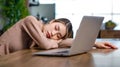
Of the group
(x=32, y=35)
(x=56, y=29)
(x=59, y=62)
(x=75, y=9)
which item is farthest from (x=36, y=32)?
(x=75, y=9)

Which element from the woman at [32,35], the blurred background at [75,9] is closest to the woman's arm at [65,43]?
the woman at [32,35]

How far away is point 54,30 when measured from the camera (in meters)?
1.70

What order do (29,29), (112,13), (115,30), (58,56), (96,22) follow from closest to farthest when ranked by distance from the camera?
(58,56), (96,22), (29,29), (115,30), (112,13)

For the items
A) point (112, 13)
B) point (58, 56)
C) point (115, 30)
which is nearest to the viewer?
point (58, 56)

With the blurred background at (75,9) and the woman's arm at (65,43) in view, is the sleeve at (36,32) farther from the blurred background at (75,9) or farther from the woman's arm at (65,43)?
the blurred background at (75,9)

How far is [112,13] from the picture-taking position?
586 centimetres

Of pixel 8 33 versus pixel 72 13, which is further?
pixel 72 13

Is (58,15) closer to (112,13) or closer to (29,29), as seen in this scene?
(112,13)

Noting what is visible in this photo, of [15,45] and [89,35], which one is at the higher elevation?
[89,35]

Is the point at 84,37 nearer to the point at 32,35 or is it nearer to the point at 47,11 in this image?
the point at 32,35

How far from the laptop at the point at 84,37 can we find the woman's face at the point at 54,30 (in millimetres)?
285

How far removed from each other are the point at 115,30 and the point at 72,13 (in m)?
1.14

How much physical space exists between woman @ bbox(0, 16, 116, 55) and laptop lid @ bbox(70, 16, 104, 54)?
11.6 inches

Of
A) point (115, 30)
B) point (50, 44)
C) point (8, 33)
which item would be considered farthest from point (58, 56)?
point (115, 30)
